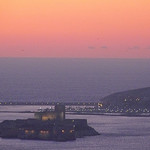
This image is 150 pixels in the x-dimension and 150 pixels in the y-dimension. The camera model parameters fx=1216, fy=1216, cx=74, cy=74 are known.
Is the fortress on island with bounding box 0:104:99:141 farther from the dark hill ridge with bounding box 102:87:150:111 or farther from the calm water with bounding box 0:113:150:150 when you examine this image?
the dark hill ridge with bounding box 102:87:150:111

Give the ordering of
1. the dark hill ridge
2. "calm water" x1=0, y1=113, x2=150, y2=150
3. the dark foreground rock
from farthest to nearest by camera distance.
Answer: the dark hill ridge, the dark foreground rock, "calm water" x1=0, y1=113, x2=150, y2=150

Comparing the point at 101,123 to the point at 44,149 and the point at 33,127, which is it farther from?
the point at 44,149

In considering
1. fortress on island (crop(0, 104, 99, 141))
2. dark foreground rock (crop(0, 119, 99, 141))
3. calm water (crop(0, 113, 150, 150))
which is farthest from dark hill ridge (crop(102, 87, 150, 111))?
dark foreground rock (crop(0, 119, 99, 141))

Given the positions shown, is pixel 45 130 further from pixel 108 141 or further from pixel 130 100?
pixel 130 100

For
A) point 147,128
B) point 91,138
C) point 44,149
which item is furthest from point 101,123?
point 44,149

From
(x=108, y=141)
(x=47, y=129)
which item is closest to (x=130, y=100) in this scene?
(x=47, y=129)
